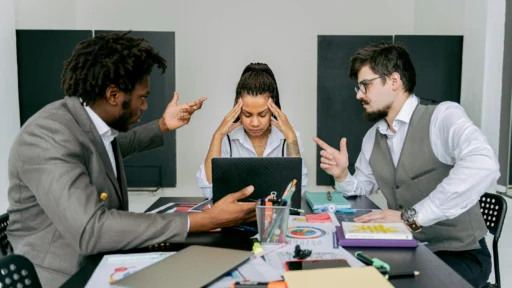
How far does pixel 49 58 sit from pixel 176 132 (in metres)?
1.62

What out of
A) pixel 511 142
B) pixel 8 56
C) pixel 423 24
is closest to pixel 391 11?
pixel 423 24

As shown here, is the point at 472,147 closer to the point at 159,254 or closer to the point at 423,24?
the point at 159,254

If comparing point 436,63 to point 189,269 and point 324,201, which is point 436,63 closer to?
point 324,201

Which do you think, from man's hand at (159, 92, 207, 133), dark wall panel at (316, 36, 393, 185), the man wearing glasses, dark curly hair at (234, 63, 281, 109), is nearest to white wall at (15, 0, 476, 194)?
dark wall panel at (316, 36, 393, 185)

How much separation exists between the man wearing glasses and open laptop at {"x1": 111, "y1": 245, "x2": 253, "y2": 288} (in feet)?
1.77

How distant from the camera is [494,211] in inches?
74.3

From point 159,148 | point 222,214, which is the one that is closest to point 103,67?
point 222,214

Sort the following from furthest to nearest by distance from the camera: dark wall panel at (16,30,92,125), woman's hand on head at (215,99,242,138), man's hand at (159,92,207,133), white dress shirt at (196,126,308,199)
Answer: dark wall panel at (16,30,92,125), white dress shirt at (196,126,308,199), woman's hand on head at (215,99,242,138), man's hand at (159,92,207,133)

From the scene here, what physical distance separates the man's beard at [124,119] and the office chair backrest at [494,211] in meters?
1.50

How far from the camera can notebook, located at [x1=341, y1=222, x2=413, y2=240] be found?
1273 millimetres

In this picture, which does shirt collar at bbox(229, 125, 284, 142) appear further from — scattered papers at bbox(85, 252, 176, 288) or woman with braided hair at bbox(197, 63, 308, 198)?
scattered papers at bbox(85, 252, 176, 288)

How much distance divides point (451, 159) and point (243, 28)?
13.4 feet

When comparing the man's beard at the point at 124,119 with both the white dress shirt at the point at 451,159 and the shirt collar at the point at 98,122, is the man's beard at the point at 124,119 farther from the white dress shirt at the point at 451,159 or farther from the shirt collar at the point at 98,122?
the white dress shirt at the point at 451,159

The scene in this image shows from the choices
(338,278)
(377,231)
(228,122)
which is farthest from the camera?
(228,122)
